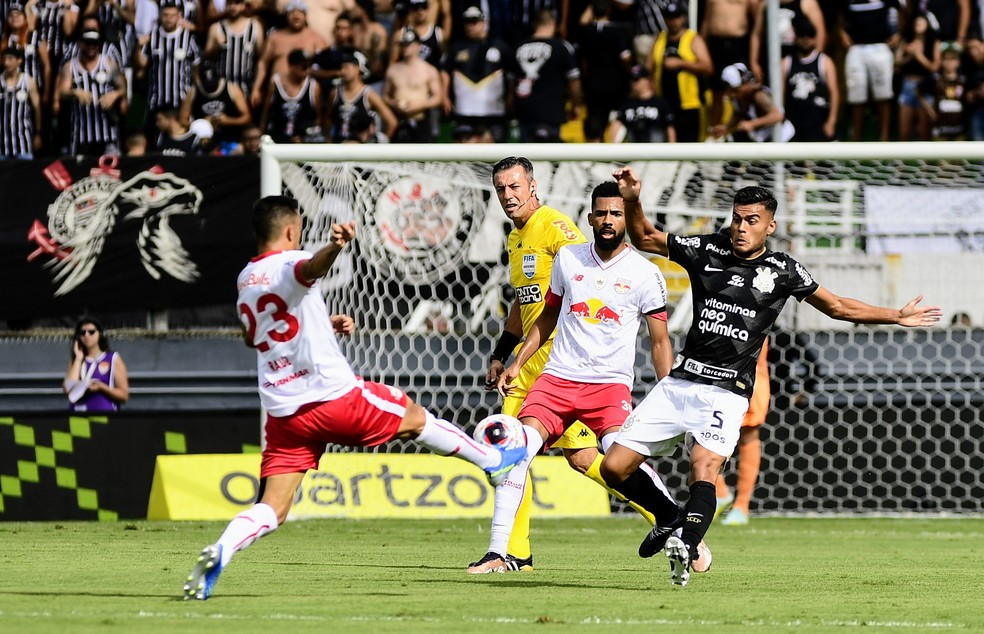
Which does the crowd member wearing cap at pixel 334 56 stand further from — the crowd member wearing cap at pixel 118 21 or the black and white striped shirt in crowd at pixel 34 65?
the black and white striped shirt in crowd at pixel 34 65

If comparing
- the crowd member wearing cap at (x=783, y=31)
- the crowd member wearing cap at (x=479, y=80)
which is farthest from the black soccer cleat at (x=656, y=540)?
the crowd member wearing cap at (x=783, y=31)

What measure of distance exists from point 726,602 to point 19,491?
27.5ft

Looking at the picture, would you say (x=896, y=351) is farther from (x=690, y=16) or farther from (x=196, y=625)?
(x=196, y=625)

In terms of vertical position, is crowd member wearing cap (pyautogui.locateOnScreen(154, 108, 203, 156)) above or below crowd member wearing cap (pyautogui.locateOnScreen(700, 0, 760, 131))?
below

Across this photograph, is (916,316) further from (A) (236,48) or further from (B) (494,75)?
(A) (236,48)

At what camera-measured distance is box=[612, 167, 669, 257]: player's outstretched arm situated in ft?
25.7

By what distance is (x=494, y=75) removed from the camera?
676 inches

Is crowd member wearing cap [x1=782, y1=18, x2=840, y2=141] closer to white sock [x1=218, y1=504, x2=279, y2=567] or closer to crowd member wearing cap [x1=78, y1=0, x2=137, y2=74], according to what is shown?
crowd member wearing cap [x1=78, y1=0, x2=137, y2=74]

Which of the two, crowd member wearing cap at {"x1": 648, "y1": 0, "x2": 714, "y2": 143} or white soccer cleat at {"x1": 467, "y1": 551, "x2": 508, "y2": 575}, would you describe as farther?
crowd member wearing cap at {"x1": 648, "y1": 0, "x2": 714, "y2": 143}

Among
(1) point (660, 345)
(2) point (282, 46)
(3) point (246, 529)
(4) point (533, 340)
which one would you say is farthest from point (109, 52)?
(3) point (246, 529)

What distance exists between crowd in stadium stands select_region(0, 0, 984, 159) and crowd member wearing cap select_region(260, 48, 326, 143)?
0.06 ft

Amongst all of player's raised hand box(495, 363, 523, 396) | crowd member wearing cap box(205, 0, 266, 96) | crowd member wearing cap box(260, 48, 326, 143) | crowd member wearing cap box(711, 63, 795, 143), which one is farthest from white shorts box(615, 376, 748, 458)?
crowd member wearing cap box(205, 0, 266, 96)

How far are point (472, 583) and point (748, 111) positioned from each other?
9647 mm

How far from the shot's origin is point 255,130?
1681 centimetres
